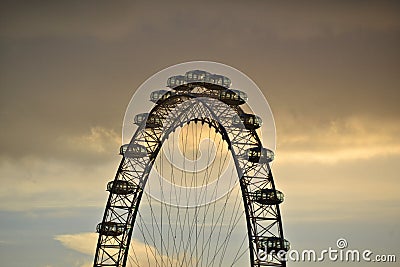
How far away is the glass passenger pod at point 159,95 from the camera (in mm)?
70225

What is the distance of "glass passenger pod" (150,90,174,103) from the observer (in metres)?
70.2

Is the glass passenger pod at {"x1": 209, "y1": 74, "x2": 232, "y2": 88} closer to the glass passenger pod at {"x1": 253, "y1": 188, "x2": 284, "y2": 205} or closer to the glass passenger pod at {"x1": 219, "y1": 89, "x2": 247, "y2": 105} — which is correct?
the glass passenger pod at {"x1": 219, "y1": 89, "x2": 247, "y2": 105}

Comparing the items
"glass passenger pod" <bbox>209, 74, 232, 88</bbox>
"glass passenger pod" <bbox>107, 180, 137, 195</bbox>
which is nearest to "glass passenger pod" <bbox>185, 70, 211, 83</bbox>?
"glass passenger pod" <bbox>209, 74, 232, 88</bbox>

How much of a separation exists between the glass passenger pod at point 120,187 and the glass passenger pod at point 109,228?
2.89m

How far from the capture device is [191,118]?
70.4 m

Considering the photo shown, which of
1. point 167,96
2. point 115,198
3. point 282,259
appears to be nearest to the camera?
point 282,259

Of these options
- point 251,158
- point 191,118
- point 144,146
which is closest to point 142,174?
point 144,146

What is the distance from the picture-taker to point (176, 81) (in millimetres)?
→ 68688

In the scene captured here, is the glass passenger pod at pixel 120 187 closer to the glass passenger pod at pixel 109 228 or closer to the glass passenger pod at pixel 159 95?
the glass passenger pod at pixel 109 228

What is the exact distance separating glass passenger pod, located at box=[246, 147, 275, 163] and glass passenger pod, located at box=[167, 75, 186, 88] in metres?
7.99

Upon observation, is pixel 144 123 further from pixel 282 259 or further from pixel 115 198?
pixel 282 259

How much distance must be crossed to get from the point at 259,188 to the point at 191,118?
28.8 ft

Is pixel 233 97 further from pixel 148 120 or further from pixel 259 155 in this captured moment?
pixel 148 120

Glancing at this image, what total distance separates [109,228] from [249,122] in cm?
1651
